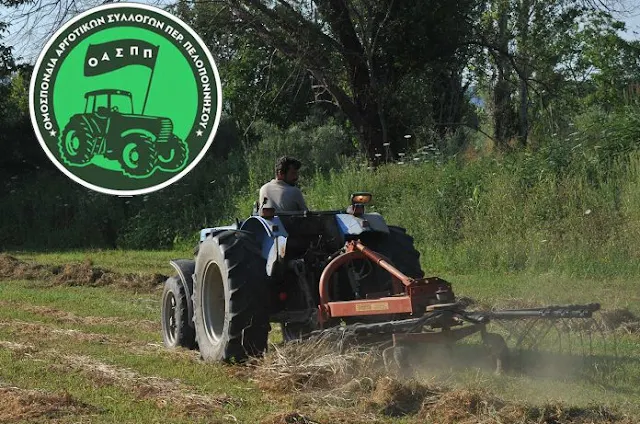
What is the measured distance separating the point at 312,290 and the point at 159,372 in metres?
1.47

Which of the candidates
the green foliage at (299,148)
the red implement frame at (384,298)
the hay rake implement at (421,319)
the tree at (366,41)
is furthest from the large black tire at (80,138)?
the hay rake implement at (421,319)

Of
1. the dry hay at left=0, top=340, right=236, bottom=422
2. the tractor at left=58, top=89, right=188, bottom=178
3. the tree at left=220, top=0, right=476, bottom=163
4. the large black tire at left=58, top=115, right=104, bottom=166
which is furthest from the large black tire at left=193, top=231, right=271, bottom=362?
the tree at left=220, top=0, right=476, bottom=163

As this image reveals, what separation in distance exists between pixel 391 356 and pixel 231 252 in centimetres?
176

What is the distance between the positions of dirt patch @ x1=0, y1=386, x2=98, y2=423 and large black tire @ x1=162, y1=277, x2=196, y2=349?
2.67m

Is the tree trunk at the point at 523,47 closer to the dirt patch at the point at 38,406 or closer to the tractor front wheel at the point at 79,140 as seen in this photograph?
the tractor front wheel at the point at 79,140

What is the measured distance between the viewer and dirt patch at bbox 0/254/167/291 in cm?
1562

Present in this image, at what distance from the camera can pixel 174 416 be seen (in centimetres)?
653

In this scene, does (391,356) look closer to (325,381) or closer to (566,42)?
(325,381)

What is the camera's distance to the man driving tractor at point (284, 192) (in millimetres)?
9242

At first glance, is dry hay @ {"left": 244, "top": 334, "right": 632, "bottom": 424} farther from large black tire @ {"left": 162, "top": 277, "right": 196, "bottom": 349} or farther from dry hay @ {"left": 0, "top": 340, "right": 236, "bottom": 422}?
large black tire @ {"left": 162, "top": 277, "right": 196, "bottom": 349}

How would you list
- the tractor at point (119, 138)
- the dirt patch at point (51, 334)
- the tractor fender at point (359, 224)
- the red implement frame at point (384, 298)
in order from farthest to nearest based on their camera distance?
the tractor at point (119, 138), the dirt patch at point (51, 334), the tractor fender at point (359, 224), the red implement frame at point (384, 298)

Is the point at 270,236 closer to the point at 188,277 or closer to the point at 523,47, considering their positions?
the point at 188,277

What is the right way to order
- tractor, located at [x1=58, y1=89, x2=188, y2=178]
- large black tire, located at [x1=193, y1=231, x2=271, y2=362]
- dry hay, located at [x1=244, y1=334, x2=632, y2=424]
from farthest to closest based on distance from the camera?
tractor, located at [x1=58, y1=89, x2=188, y2=178]
large black tire, located at [x1=193, y1=231, x2=271, y2=362]
dry hay, located at [x1=244, y1=334, x2=632, y2=424]

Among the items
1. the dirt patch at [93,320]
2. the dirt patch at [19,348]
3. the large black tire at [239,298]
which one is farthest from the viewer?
the dirt patch at [93,320]
